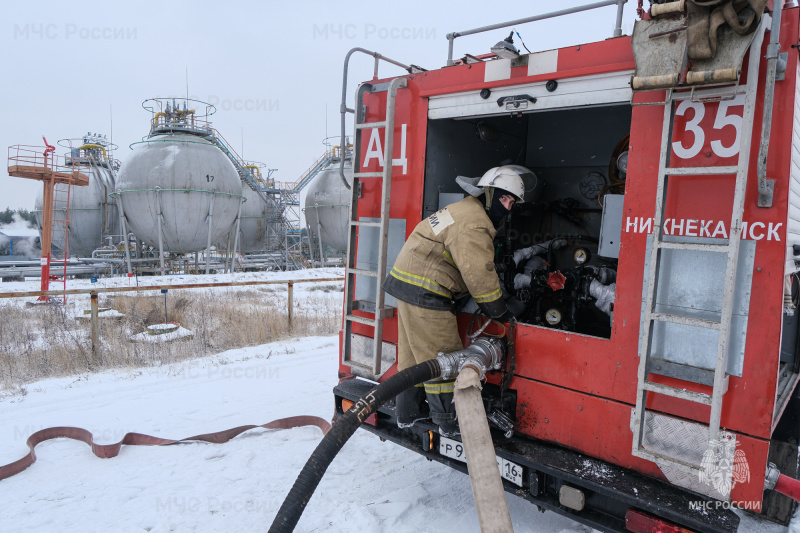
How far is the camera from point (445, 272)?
3.06 m

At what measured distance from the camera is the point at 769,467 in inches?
88.9

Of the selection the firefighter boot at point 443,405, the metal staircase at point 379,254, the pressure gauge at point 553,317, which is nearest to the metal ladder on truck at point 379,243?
the metal staircase at point 379,254

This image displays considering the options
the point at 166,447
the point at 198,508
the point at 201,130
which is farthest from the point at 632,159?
the point at 201,130

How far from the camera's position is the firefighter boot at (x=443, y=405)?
3020 millimetres

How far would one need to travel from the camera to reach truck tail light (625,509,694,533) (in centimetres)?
219

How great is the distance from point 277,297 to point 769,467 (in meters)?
13.0

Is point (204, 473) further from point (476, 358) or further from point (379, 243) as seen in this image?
point (476, 358)

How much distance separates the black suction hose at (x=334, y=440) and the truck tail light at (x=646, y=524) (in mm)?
1164

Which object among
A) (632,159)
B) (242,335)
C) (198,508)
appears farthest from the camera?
(242,335)

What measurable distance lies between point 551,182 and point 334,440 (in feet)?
11.6

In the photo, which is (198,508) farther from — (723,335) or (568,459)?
(723,335)

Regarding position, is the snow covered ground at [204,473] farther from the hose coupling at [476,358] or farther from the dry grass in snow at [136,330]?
the hose coupling at [476,358]

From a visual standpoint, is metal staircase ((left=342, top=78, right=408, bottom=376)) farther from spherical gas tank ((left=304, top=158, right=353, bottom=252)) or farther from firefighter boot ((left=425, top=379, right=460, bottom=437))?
spherical gas tank ((left=304, top=158, right=353, bottom=252))

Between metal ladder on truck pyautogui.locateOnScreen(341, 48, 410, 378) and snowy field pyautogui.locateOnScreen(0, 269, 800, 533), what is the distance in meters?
0.89
